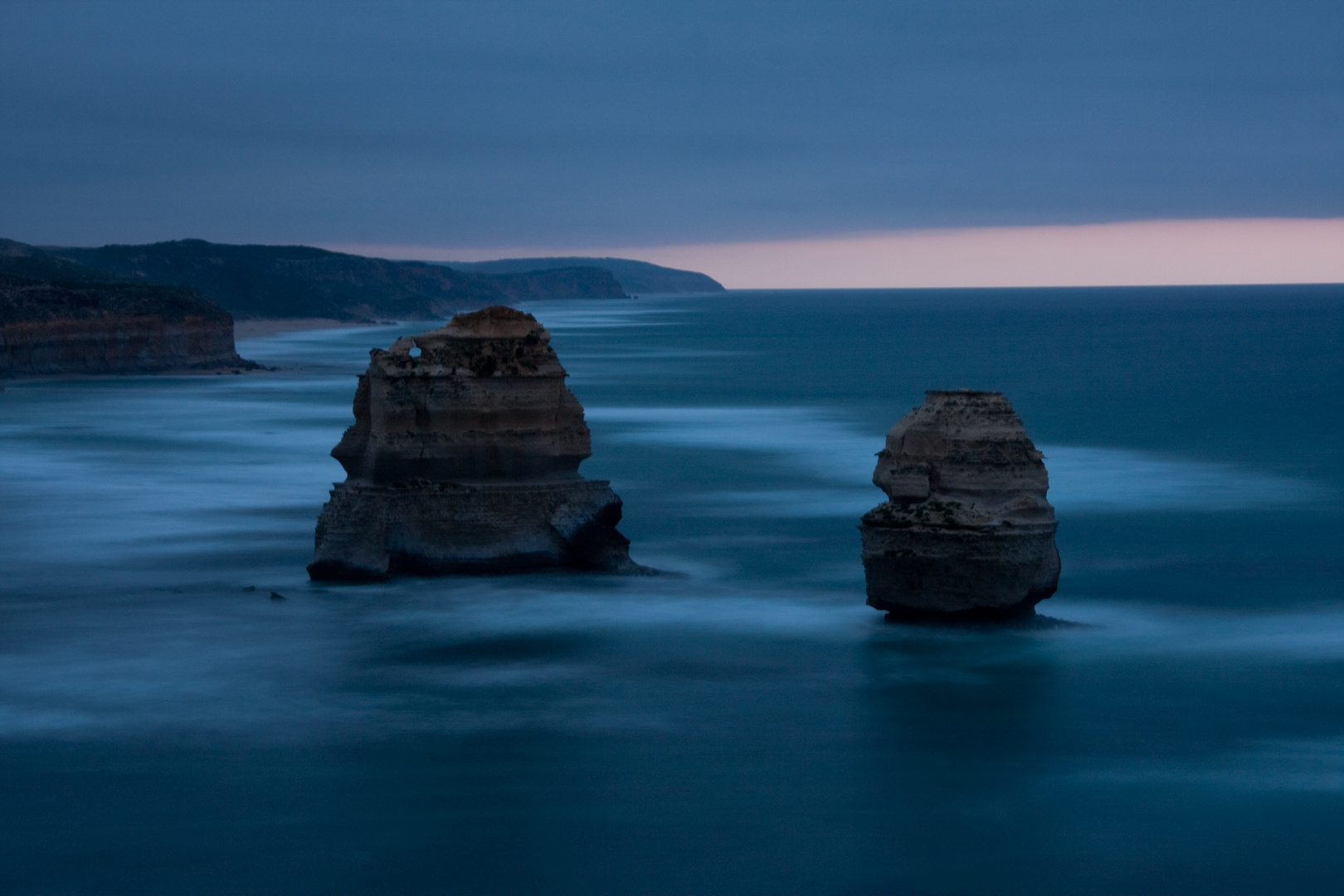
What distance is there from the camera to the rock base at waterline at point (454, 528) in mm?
26188

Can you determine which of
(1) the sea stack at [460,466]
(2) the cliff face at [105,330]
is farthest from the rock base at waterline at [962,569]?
(2) the cliff face at [105,330]

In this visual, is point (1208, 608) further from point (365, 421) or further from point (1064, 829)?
point (365, 421)

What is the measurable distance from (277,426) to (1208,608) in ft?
128

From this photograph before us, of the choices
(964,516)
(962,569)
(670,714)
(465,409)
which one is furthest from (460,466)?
(964,516)

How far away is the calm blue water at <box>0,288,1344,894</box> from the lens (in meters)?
16.1

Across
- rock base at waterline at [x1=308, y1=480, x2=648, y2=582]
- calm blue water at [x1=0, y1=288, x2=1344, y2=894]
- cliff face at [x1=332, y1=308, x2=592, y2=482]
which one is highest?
cliff face at [x1=332, y1=308, x2=592, y2=482]

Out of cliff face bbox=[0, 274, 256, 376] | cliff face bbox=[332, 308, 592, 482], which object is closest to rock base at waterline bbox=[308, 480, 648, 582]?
cliff face bbox=[332, 308, 592, 482]

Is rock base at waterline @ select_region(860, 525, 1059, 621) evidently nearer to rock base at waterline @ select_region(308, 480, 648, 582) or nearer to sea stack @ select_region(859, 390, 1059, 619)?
sea stack @ select_region(859, 390, 1059, 619)

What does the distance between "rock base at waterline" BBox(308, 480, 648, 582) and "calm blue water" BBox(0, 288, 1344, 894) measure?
46 cm

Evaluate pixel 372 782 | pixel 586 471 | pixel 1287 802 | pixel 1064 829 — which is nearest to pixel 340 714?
pixel 372 782

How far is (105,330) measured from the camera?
89312 mm

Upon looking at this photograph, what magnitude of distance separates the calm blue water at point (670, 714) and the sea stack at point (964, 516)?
2.07 feet

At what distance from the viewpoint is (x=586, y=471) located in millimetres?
45812

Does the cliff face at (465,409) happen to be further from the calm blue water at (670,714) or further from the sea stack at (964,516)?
the sea stack at (964,516)
